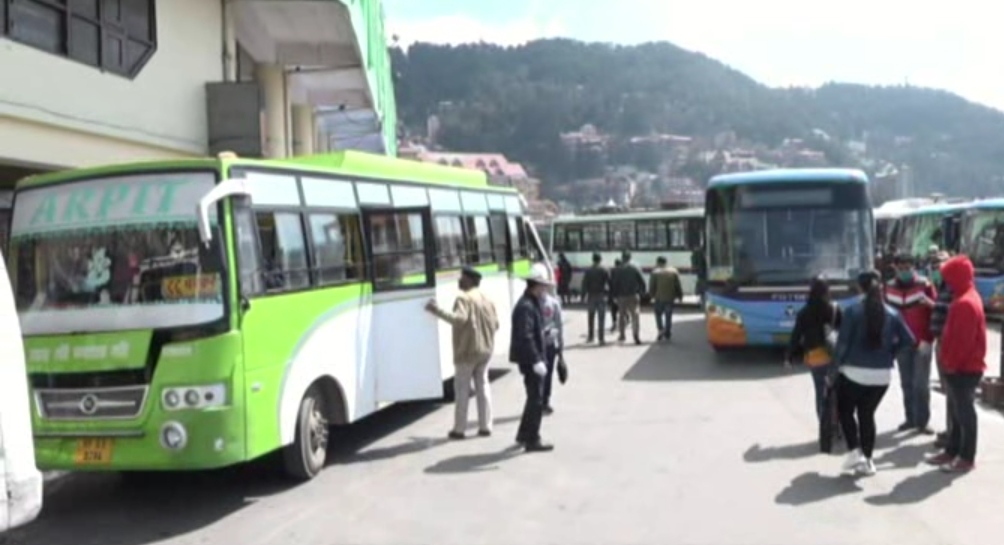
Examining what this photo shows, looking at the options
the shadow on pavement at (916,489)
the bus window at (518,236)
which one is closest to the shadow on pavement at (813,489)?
the shadow on pavement at (916,489)

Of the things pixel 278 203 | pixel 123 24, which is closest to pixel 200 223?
pixel 278 203

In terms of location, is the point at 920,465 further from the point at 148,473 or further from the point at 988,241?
the point at 988,241

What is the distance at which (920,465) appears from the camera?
849 centimetres

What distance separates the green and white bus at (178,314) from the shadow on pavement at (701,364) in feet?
21.7

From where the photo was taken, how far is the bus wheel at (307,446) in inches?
336

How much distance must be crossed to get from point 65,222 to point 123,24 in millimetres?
7233

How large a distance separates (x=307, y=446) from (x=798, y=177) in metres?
9.20

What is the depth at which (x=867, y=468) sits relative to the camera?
26.6ft

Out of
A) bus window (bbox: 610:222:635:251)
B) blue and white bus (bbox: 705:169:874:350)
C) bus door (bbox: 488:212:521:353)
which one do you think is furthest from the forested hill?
bus door (bbox: 488:212:521:353)

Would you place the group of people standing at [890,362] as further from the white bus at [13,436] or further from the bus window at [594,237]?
the bus window at [594,237]

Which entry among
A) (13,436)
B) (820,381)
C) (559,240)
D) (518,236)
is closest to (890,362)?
(820,381)

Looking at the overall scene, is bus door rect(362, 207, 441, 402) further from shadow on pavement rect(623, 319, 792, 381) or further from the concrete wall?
shadow on pavement rect(623, 319, 792, 381)

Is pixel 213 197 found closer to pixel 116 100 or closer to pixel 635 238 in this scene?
pixel 116 100

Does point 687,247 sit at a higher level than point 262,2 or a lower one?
lower
